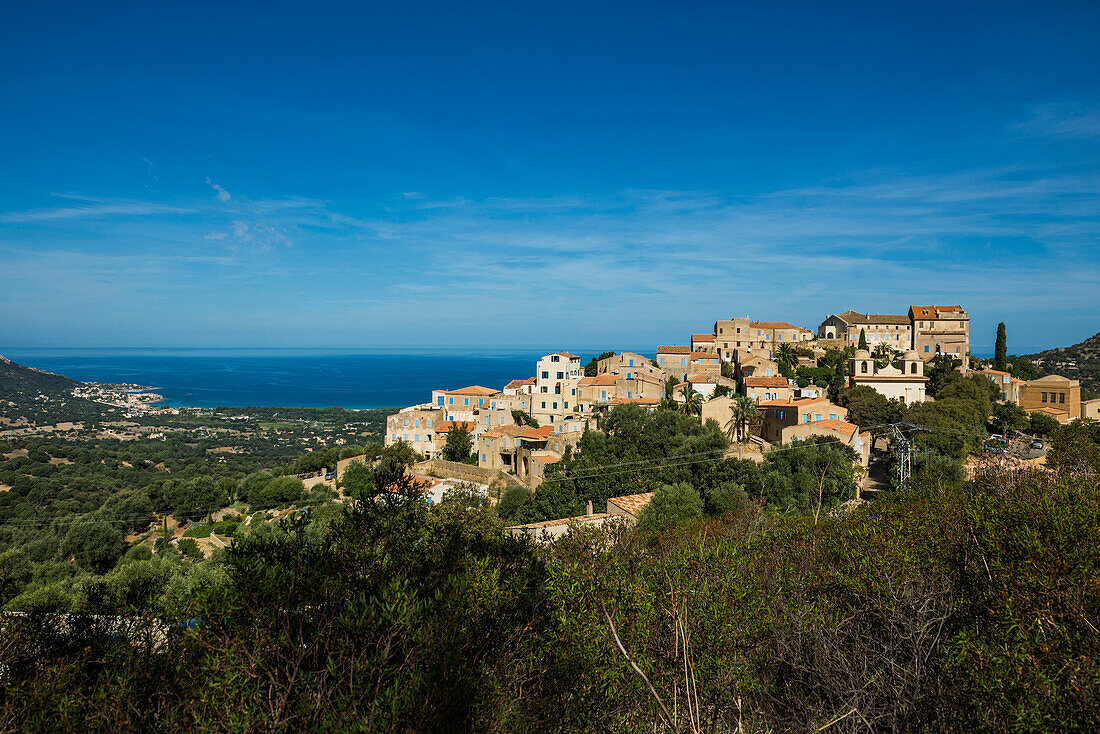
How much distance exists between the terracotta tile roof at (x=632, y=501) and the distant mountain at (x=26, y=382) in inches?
5022

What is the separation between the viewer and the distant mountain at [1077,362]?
190ft

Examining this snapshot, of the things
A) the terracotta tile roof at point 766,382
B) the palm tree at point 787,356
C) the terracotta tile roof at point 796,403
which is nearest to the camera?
the terracotta tile roof at point 796,403

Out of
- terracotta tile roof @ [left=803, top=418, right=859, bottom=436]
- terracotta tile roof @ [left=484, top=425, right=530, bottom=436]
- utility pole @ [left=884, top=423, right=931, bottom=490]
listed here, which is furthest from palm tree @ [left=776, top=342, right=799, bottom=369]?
terracotta tile roof @ [left=484, top=425, right=530, bottom=436]

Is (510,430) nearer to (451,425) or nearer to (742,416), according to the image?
(451,425)

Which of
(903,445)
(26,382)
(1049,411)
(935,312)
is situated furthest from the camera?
(26,382)

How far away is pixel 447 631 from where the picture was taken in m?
Answer: 6.60

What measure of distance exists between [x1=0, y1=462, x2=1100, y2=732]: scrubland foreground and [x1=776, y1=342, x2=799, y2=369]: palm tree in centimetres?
3795

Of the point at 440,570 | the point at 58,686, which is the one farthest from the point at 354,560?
the point at 58,686

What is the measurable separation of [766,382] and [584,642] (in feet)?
119

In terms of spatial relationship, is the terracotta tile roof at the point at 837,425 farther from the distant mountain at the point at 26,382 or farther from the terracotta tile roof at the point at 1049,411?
the distant mountain at the point at 26,382

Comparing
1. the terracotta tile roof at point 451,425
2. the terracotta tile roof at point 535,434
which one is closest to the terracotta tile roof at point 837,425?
the terracotta tile roof at point 535,434

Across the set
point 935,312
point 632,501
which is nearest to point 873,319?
point 935,312

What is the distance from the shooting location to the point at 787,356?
46719mm

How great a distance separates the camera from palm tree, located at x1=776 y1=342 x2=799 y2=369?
46131mm
